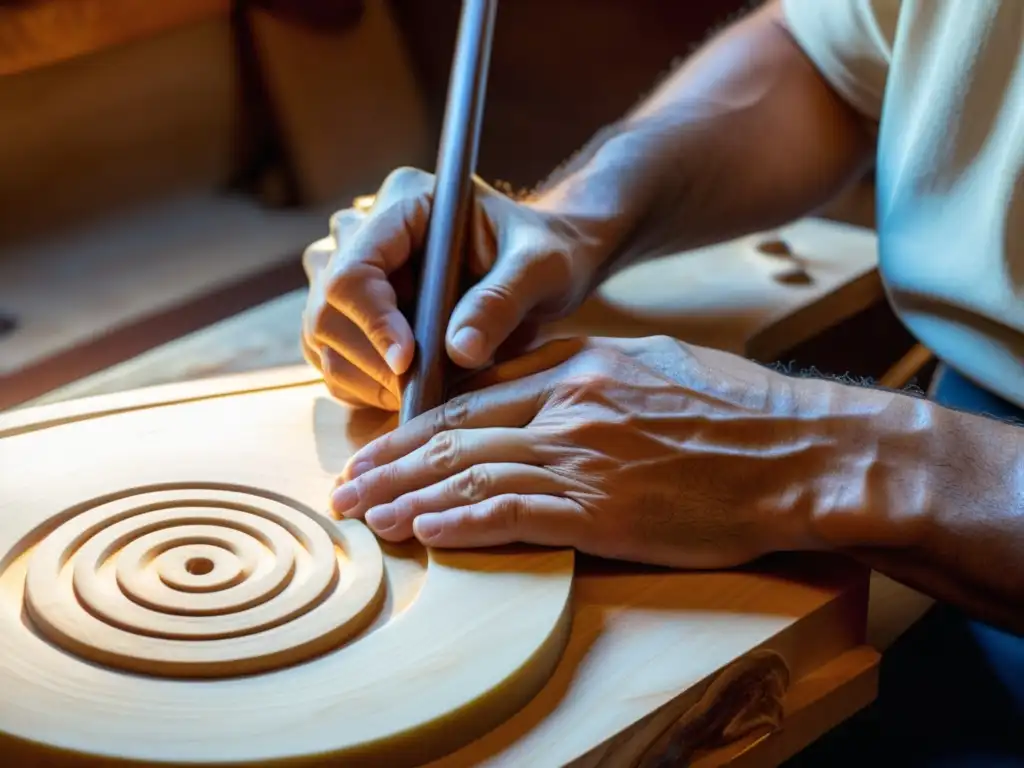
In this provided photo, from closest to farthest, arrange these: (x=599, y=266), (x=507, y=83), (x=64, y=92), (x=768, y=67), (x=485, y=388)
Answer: (x=485, y=388)
(x=599, y=266)
(x=768, y=67)
(x=64, y=92)
(x=507, y=83)

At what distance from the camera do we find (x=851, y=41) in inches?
54.2

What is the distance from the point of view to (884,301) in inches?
67.9

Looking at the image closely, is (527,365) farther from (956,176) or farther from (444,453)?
(956,176)

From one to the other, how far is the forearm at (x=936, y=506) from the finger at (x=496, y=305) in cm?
28

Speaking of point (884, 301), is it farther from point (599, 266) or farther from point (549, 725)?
point (549, 725)

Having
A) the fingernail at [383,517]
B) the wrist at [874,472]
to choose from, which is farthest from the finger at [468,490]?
the wrist at [874,472]

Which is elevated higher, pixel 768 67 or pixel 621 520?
pixel 768 67

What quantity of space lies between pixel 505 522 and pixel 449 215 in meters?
0.30

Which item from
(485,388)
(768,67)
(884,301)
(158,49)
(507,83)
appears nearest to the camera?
(485,388)

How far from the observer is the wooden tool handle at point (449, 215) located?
104 cm

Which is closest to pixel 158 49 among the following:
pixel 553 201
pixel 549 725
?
pixel 553 201

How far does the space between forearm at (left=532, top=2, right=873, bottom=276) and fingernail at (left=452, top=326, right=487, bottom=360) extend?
0.36 metres

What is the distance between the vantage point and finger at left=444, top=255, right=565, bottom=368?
1012 mm

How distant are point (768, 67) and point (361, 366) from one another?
679mm
